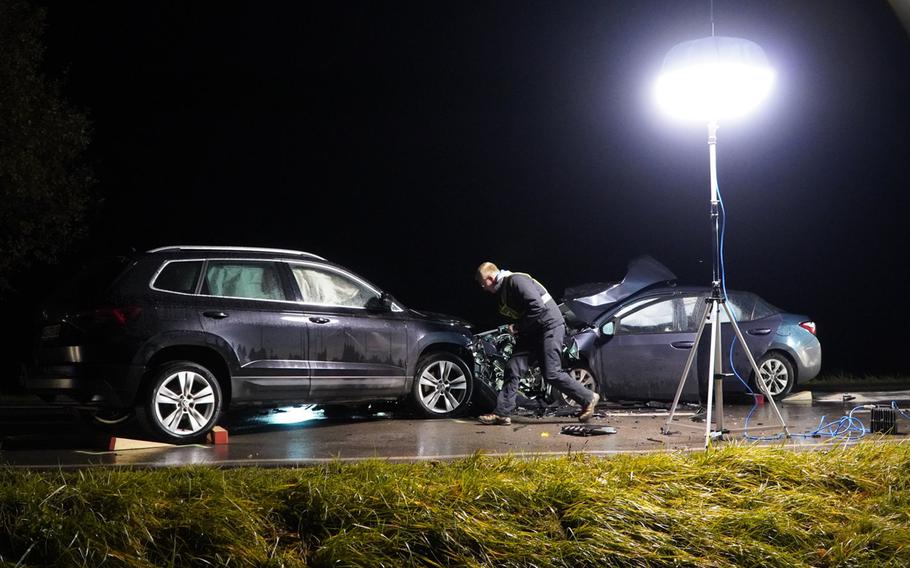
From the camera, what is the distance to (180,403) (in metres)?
8.34

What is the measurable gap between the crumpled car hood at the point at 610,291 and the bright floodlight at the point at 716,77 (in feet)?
12.7

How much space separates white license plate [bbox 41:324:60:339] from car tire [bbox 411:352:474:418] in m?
3.73

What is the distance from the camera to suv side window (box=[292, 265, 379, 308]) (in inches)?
372

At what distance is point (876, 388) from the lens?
1493cm

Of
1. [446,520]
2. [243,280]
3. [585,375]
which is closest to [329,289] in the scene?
[243,280]

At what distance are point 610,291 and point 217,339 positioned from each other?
528cm

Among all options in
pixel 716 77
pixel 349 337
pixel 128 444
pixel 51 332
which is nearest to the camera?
pixel 716 77

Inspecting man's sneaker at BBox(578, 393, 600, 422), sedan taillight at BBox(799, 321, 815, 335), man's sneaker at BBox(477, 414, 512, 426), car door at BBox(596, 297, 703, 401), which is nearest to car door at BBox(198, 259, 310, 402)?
man's sneaker at BBox(477, 414, 512, 426)

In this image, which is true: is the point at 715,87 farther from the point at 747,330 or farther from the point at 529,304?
the point at 747,330

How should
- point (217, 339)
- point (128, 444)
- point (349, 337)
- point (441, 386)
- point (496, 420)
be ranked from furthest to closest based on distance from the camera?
1. point (441, 386)
2. point (496, 420)
3. point (349, 337)
4. point (217, 339)
5. point (128, 444)

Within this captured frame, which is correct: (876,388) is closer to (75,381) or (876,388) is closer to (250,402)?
(250,402)

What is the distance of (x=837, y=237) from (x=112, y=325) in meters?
29.1

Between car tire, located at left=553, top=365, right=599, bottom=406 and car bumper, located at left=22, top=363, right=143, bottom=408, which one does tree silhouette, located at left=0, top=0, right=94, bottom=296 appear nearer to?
car bumper, located at left=22, top=363, right=143, bottom=408

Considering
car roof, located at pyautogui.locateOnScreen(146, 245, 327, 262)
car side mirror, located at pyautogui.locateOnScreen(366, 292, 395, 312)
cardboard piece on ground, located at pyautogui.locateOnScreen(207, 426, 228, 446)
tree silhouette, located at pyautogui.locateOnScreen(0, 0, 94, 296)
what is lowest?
cardboard piece on ground, located at pyautogui.locateOnScreen(207, 426, 228, 446)
